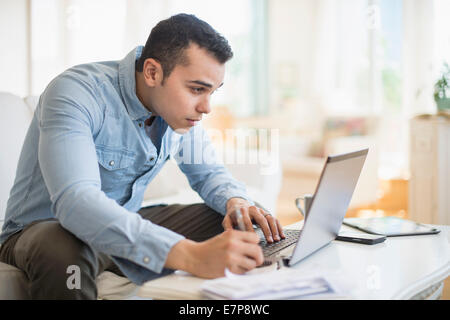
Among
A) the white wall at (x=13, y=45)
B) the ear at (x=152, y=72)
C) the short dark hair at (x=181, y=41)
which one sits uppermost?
the white wall at (x=13, y=45)

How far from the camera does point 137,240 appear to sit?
97 cm

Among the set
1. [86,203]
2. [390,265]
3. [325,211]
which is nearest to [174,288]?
[86,203]

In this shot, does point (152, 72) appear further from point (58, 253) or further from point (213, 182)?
point (58, 253)

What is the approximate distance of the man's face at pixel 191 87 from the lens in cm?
128

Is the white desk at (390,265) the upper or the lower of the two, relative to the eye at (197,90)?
lower

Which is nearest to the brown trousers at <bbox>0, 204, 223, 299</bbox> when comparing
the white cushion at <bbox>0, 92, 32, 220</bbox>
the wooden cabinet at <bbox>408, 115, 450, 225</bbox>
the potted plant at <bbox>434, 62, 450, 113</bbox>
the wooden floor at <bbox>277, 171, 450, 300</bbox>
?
the white cushion at <bbox>0, 92, 32, 220</bbox>

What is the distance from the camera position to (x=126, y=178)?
56.7 inches

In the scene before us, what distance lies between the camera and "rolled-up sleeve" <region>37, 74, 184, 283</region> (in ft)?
3.17

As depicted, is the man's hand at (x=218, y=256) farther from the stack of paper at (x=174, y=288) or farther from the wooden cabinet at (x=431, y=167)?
the wooden cabinet at (x=431, y=167)

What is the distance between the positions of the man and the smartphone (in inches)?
6.6

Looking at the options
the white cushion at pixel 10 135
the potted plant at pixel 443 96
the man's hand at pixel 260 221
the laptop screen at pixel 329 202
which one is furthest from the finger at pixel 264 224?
the potted plant at pixel 443 96

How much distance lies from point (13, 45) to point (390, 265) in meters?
3.00

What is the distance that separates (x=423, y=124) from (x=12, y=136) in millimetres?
2408

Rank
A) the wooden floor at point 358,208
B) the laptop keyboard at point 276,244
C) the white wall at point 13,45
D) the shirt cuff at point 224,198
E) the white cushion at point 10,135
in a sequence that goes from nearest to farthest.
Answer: the laptop keyboard at point 276,244
the shirt cuff at point 224,198
the white cushion at point 10,135
the white wall at point 13,45
the wooden floor at point 358,208
